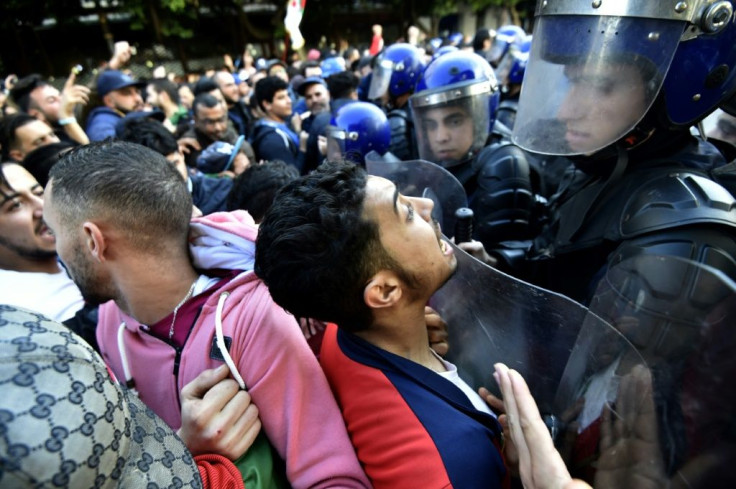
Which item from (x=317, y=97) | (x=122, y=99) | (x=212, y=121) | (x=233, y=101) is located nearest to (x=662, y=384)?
(x=212, y=121)

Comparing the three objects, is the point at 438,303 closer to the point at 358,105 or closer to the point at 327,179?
the point at 327,179

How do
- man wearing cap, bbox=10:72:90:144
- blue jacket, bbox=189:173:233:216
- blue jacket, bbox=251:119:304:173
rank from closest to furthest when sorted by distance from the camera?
1. blue jacket, bbox=189:173:233:216
2. man wearing cap, bbox=10:72:90:144
3. blue jacket, bbox=251:119:304:173

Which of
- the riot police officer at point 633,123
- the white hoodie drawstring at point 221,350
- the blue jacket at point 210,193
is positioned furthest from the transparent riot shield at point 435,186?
the blue jacket at point 210,193

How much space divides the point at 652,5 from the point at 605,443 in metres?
1.34

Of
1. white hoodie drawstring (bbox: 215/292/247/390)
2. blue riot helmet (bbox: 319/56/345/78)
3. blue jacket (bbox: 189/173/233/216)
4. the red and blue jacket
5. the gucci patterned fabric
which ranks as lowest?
blue riot helmet (bbox: 319/56/345/78)

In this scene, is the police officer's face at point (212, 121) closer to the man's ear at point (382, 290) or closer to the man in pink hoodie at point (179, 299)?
the man in pink hoodie at point (179, 299)

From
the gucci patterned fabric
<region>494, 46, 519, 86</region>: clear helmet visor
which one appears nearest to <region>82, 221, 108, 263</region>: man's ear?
the gucci patterned fabric

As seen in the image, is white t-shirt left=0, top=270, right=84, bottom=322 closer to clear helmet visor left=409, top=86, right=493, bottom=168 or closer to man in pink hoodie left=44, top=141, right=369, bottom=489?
man in pink hoodie left=44, top=141, right=369, bottom=489

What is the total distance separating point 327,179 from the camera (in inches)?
49.4

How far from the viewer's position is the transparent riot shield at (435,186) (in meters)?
1.94

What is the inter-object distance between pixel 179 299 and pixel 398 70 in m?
4.92

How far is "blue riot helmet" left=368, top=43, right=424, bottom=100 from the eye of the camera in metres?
5.57

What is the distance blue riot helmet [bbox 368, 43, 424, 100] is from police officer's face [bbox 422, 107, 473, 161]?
3026 mm

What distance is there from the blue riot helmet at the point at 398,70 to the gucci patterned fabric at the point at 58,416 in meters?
5.44
